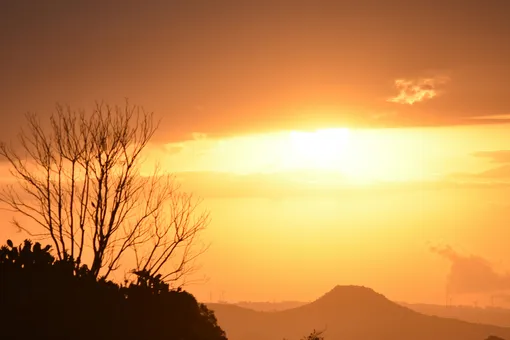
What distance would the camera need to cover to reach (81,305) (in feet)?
132

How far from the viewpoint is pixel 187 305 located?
147 ft

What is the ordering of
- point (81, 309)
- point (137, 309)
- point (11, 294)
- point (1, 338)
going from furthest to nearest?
point (137, 309) → point (81, 309) → point (11, 294) → point (1, 338)

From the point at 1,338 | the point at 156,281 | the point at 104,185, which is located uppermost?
the point at 104,185

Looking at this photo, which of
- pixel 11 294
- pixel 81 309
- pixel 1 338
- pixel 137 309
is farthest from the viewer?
pixel 137 309

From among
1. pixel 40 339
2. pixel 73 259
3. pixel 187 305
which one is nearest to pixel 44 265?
pixel 73 259

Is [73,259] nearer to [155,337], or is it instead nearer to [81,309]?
[81,309]

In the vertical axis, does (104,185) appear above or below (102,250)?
above

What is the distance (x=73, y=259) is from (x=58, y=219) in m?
2.22

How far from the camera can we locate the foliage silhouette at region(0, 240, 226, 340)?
37406 millimetres

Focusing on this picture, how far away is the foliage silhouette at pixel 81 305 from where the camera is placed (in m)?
37.4

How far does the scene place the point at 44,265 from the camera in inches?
1601

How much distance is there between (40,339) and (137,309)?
678 cm

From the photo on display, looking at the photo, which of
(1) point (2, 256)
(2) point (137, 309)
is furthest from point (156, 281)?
(1) point (2, 256)

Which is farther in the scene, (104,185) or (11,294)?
(104,185)
